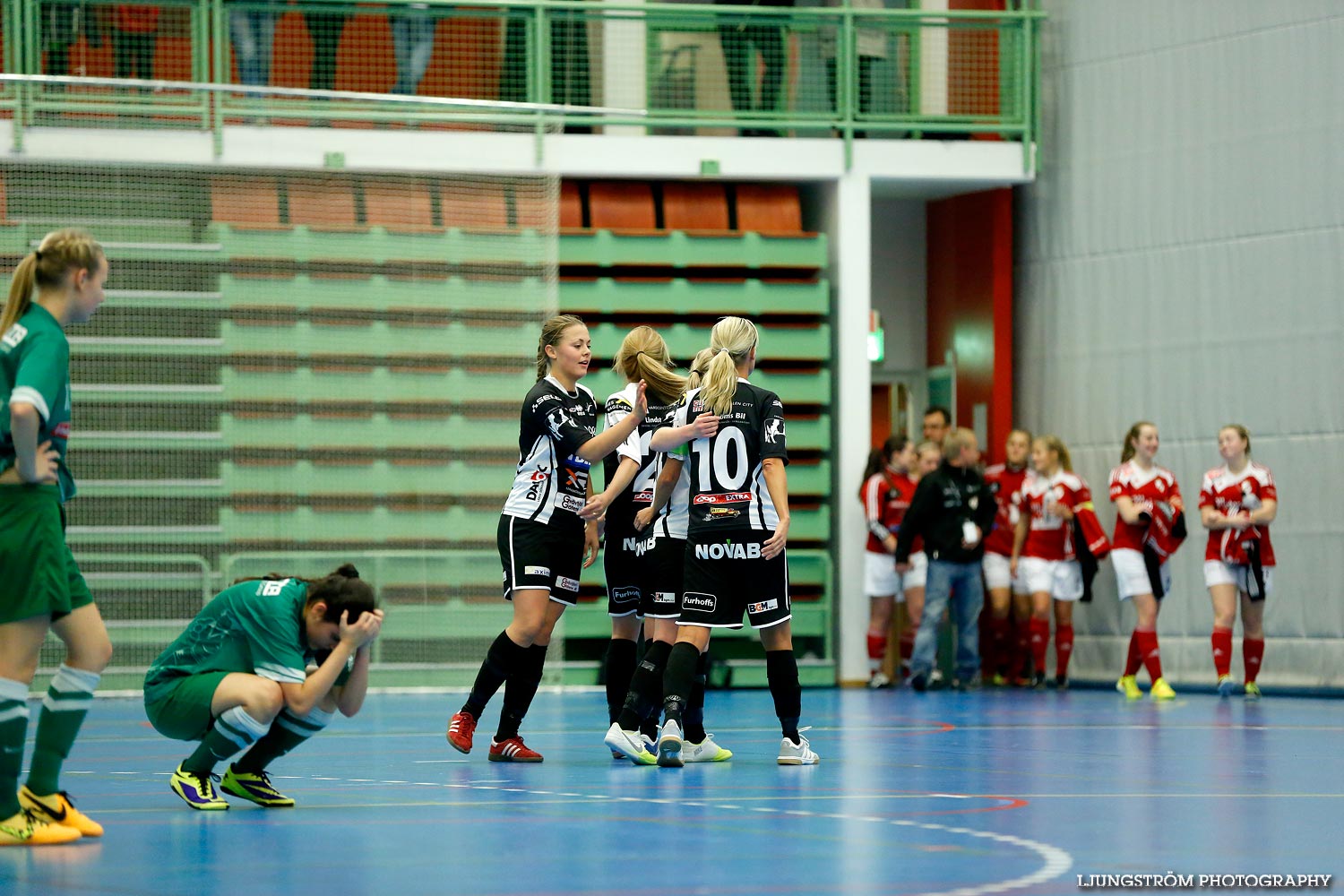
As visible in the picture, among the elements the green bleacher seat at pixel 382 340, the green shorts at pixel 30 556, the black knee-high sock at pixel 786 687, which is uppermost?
the green bleacher seat at pixel 382 340

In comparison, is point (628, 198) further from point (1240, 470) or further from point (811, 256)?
point (1240, 470)

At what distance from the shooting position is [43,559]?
204 inches

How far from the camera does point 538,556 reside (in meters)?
7.95

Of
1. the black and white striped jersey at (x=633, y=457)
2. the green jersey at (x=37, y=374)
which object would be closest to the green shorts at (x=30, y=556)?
the green jersey at (x=37, y=374)

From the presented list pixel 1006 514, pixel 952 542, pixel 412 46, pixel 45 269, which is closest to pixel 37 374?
pixel 45 269

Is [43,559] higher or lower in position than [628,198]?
lower

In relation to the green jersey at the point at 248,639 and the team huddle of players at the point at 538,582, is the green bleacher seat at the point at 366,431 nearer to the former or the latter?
the team huddle of players at the point at 538,582

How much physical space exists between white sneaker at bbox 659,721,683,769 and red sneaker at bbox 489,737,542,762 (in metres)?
0.72

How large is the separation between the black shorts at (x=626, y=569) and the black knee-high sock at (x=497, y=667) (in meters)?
0.56

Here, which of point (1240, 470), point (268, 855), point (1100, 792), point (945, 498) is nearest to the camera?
point (268, 855)

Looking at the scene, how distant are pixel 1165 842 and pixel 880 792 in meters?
1.63

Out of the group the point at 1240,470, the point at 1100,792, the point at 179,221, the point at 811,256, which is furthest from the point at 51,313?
the point at 811,256

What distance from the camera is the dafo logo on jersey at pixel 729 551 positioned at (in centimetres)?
757

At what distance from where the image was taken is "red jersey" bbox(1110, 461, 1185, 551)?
44.9ft
